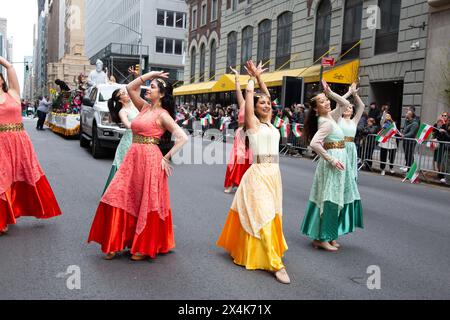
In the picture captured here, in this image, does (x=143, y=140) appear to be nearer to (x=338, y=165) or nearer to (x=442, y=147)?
(x=338, y=165)

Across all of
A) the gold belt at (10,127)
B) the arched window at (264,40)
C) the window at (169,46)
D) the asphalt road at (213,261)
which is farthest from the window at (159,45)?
the gold belt at (10,127)

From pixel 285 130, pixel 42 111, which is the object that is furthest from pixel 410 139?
pixel 42 111

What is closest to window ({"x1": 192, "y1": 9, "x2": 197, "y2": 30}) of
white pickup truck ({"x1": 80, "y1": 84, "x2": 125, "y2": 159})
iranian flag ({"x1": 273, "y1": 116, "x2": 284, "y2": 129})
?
iranian flag ({"x1": 273, "y1": 116, "x2": 284, "y2": 129})

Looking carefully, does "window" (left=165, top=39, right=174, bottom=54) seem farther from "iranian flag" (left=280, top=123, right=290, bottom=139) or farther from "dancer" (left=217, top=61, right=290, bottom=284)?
"dancer" (left=217, top=61, right=290, bottom=284)

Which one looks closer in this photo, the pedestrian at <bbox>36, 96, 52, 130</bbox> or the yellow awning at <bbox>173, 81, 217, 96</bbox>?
the pedestrian at <bbox>36, 96, 52, 130</bbox>

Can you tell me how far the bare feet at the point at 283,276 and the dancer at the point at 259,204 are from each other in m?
0.02

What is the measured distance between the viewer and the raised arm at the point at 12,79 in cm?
599

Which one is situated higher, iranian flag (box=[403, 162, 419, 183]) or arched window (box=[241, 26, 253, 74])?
arched window (box=[241, 26, 253, 74])

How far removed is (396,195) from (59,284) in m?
7.78

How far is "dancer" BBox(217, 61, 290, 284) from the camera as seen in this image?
15.8ft

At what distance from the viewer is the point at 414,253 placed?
5.92 metres

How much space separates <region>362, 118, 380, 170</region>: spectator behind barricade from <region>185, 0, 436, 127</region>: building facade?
4.93 m

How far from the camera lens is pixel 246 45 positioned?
117ft
